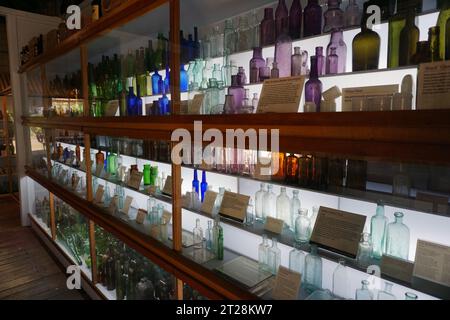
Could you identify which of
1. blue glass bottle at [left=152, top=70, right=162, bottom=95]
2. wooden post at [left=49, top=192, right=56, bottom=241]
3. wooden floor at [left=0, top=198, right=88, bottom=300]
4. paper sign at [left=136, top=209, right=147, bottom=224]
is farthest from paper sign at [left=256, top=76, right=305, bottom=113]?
wooden post at [left=49, top=192, right=56, bottom=241]

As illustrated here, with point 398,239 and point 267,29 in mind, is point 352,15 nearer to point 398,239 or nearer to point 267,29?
point 267,29

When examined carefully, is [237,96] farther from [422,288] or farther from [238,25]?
[422,288]

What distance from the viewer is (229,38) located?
5.21 ft

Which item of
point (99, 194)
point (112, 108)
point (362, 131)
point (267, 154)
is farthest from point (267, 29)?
point (99, 194)

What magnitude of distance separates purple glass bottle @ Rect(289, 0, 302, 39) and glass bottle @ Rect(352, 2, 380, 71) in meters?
0.28

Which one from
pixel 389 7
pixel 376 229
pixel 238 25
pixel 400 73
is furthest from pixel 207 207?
pixel 389 7

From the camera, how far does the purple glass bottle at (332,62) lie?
3.77 ft

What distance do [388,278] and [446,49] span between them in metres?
0.75

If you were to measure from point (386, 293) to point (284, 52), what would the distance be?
1013 mm

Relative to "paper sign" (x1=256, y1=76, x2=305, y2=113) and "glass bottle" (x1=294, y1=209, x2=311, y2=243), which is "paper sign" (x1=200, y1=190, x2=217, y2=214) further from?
"paper sign" (x1=256, y1=76, x2=305, y2=113)

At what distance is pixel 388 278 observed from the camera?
3.34 feet

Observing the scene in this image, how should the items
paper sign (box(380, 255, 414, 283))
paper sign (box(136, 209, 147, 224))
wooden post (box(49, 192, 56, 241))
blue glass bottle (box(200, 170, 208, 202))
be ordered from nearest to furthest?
1. paper sign (box(380, 255, 414, 283))
2. blue glass bottle (box(200, 170, 208, 202))
3. paper sign (box(136, 209, 147, 224))
4. wooden post (box(49, 192, 56, 241))

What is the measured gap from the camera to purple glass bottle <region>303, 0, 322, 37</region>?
120cm

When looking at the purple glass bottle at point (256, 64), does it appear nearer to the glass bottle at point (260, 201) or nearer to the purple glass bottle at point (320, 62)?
the purple glass bottle at point (320, 62)
